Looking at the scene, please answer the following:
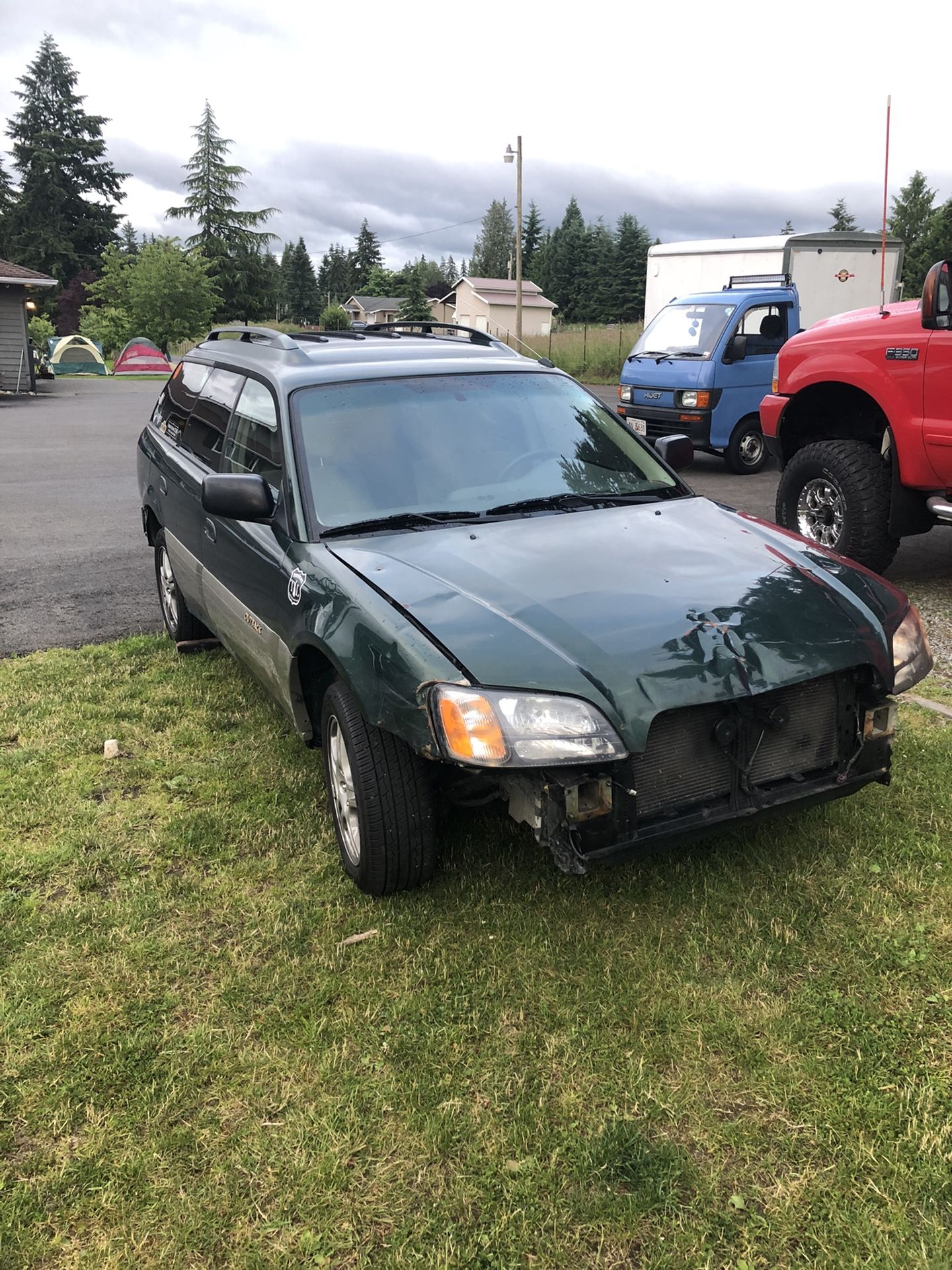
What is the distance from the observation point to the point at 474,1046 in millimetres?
2562

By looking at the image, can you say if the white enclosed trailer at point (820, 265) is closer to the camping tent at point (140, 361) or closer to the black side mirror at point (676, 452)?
the black side mirror at point (676, 452)

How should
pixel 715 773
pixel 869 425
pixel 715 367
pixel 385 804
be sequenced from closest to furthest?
pixel 715 773 < pixel 385 804 < pixel 869 425 < pixel 715 367

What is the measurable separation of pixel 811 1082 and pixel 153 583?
6.12 metres

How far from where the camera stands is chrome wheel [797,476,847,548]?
6.45 m

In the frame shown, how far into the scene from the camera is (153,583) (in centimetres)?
738

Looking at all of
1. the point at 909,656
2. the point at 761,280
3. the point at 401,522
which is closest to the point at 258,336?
the point at 401,522

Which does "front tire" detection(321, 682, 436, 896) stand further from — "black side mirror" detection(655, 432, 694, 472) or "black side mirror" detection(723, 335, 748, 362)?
"black side mirror" detection(723, 335, 748, 362)

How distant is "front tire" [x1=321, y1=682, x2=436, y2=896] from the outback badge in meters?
0.37

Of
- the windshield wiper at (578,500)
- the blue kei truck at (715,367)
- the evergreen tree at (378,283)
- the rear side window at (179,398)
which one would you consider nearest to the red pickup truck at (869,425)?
the windshield wiper at (578,500)

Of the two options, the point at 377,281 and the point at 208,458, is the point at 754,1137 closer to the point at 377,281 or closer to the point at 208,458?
the point at 208,458

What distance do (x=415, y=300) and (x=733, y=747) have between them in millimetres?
78222

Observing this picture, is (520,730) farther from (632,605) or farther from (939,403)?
(939,403)

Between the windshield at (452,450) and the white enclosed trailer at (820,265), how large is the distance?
12285 millimetres

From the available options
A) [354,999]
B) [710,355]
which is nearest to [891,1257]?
[354,999]
